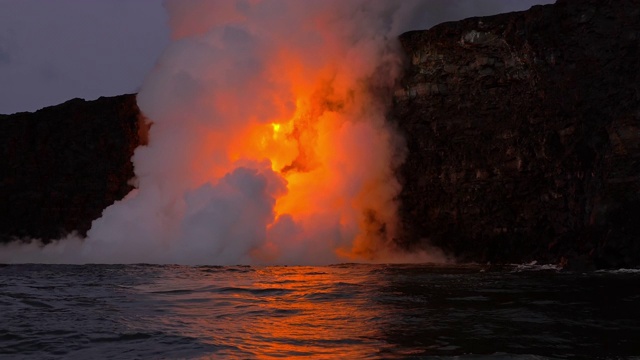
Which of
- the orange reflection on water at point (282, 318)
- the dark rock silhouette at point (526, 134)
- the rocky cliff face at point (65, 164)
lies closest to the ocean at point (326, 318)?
the orange reflection on water at point (282, 318)

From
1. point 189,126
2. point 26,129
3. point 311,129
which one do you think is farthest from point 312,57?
point 26,129

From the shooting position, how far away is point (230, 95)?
117ft

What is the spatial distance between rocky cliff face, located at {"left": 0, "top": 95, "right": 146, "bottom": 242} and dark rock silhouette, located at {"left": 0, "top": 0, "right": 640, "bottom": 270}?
20.1 meters

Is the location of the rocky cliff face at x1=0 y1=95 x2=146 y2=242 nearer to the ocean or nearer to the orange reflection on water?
the ocean

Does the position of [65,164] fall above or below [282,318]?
above

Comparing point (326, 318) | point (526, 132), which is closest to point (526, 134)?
point (526, 132)

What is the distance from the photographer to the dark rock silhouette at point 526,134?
1112 inches

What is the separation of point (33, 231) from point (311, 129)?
22.0 meters

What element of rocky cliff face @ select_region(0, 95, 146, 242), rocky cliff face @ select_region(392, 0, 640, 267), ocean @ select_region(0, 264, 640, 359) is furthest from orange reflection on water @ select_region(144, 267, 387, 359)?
rocky cliff face @ select_region(0, 95, 146, 242)

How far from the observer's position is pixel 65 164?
45875 millimetres

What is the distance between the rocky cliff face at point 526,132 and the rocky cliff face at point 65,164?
799 inches

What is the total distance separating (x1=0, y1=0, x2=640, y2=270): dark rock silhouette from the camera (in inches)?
1112

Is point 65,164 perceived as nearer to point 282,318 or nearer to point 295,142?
point 295,142

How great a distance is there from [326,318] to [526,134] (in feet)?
75.7
